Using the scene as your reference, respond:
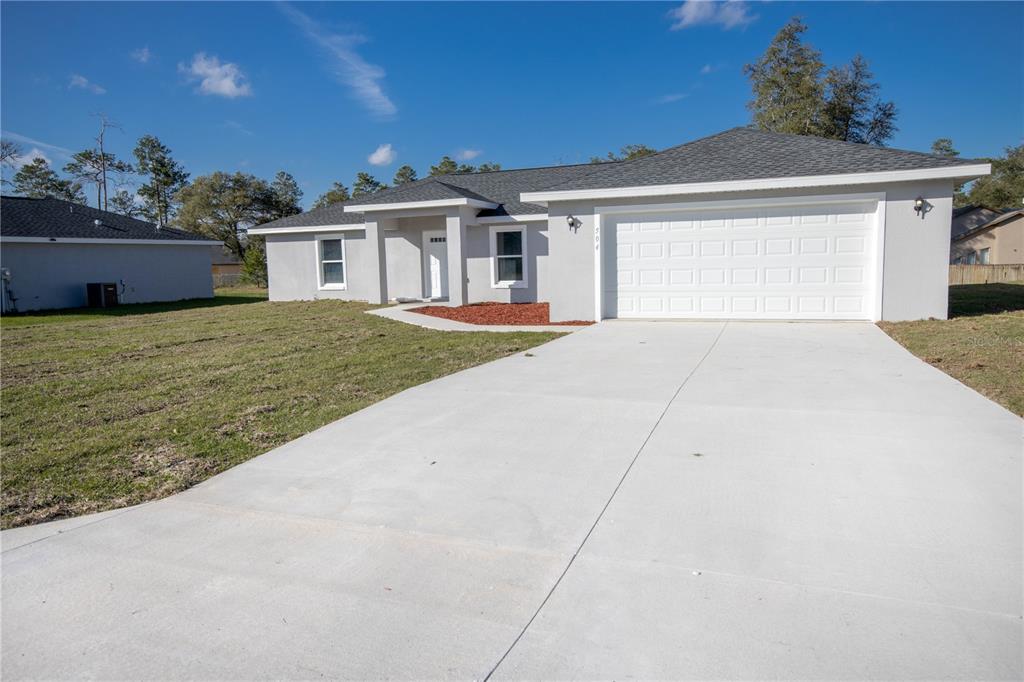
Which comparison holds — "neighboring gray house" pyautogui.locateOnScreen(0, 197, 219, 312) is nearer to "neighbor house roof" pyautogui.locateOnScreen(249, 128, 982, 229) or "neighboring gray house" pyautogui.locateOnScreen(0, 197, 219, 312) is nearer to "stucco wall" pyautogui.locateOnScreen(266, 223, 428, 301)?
"stucco wall" pyautogui.locateOnScreen(266, 223, 428, 301)

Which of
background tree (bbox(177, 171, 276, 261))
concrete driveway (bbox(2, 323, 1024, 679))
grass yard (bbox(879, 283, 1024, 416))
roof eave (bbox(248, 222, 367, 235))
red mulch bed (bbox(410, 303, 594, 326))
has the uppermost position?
background tree (bbox(177, 171, 276, 261))

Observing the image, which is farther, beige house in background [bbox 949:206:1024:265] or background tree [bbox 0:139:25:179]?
background tree [bbox 0:139:25:179]

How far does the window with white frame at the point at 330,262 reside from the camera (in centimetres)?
2156

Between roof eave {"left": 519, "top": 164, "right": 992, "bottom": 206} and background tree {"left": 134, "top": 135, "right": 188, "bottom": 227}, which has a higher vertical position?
background tree {"left": 134, "top": 135, "right": 188, "bottom": 227}

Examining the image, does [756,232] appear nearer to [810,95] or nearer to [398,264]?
A: [398,264]

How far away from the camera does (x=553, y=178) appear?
20.3 m

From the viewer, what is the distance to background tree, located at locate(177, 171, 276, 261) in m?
42.8

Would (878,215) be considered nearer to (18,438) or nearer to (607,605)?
(607,605)

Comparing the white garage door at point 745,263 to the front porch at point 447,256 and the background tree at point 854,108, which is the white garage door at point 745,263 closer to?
the front porch at point 447,256

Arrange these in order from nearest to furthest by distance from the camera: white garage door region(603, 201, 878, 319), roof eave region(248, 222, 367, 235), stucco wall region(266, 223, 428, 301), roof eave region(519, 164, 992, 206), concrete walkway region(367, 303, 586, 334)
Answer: roof eave region(519, 164, 992, 206) → white garage door region(603, 201, 878, 319) → concrete walkway region(367, 303, 586, 334) → stucco wall region(266, 223, 428, 301) → roof eave region(248, 222, 367, 235)

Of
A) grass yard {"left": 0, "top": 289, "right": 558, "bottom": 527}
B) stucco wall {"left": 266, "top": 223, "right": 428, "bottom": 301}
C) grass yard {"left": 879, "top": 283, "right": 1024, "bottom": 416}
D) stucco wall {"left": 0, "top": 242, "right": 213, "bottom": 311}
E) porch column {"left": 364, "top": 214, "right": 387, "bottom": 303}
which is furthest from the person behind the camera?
stucco wall {"left": 0, "top": 242, "right": 213, "bottom": 311}

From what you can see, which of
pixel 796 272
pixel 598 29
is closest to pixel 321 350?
pixel 796 272

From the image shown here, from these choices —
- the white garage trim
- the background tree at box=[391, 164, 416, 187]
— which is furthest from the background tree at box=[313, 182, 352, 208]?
the white garage trim

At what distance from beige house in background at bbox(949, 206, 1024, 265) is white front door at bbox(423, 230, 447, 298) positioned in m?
31.1
